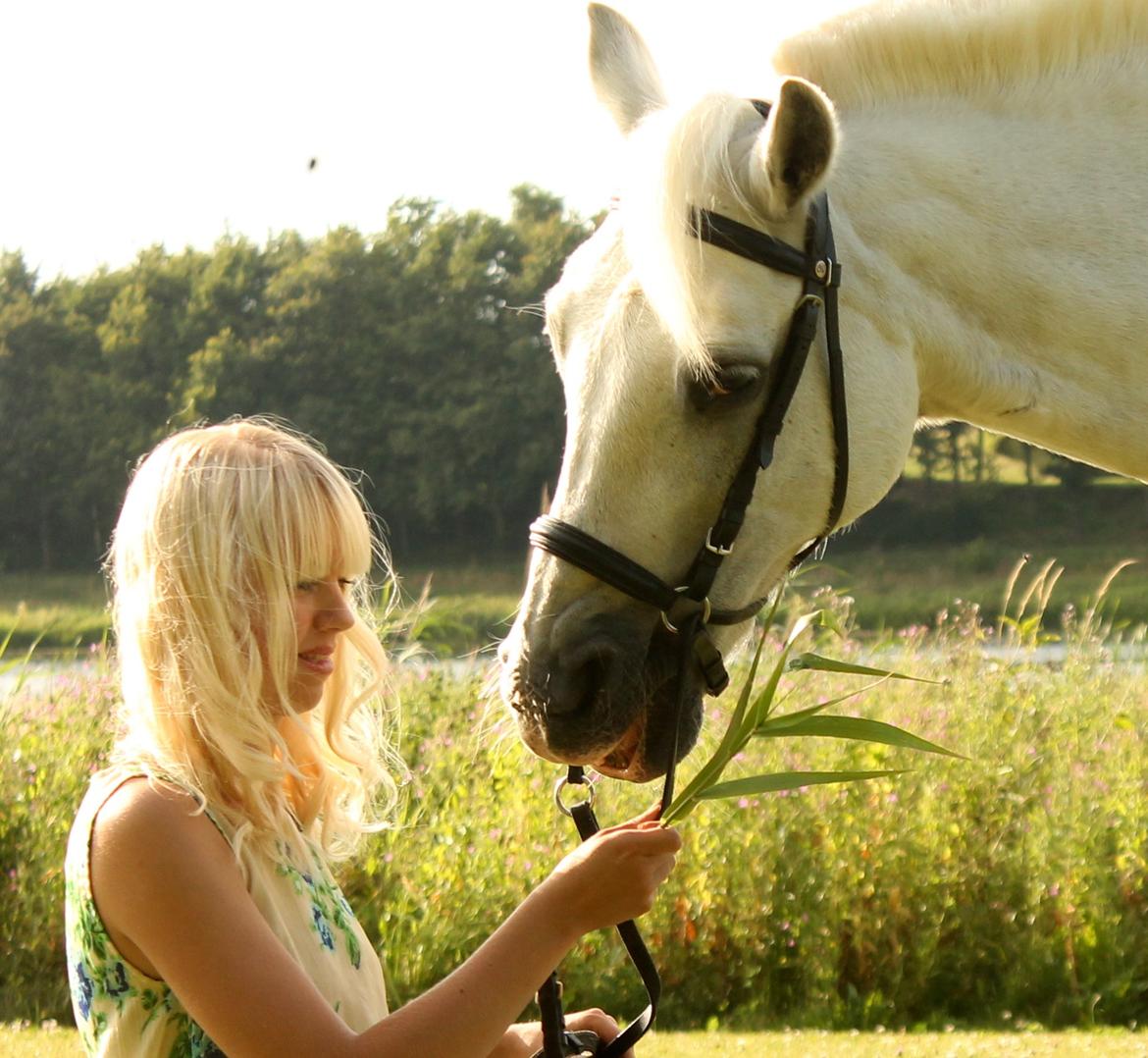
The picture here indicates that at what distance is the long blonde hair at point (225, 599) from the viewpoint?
195cm

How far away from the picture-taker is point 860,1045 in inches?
177

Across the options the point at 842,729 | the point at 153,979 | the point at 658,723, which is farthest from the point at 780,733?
the point at 153,979

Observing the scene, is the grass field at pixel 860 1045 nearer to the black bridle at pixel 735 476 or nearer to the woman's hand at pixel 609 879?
the black bridle at pixel 735 476

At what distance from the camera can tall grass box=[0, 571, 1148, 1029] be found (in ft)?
16.5

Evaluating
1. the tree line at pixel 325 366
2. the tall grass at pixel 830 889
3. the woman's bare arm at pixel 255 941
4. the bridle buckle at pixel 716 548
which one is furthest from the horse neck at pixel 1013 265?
the tree line at pixel 325 366

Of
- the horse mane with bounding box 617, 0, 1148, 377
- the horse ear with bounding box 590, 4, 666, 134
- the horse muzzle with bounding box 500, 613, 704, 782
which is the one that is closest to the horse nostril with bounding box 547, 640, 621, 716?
the horse muzzle with bounding box 500, 613, 704, 782

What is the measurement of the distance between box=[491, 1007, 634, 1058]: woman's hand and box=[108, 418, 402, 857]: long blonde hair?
1.66ft

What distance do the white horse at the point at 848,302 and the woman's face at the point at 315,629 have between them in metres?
0.33

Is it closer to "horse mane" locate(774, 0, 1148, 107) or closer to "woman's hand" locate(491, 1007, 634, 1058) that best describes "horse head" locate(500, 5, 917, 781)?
"horse mane" locate(774, 0, 1148, 107)

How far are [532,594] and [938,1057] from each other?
9.25 feet

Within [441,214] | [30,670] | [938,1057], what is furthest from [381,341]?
[938,1057]

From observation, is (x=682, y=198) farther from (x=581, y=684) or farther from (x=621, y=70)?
(x=581, y=684)

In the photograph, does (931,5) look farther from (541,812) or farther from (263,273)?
(263,273)

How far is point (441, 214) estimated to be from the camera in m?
44.2
